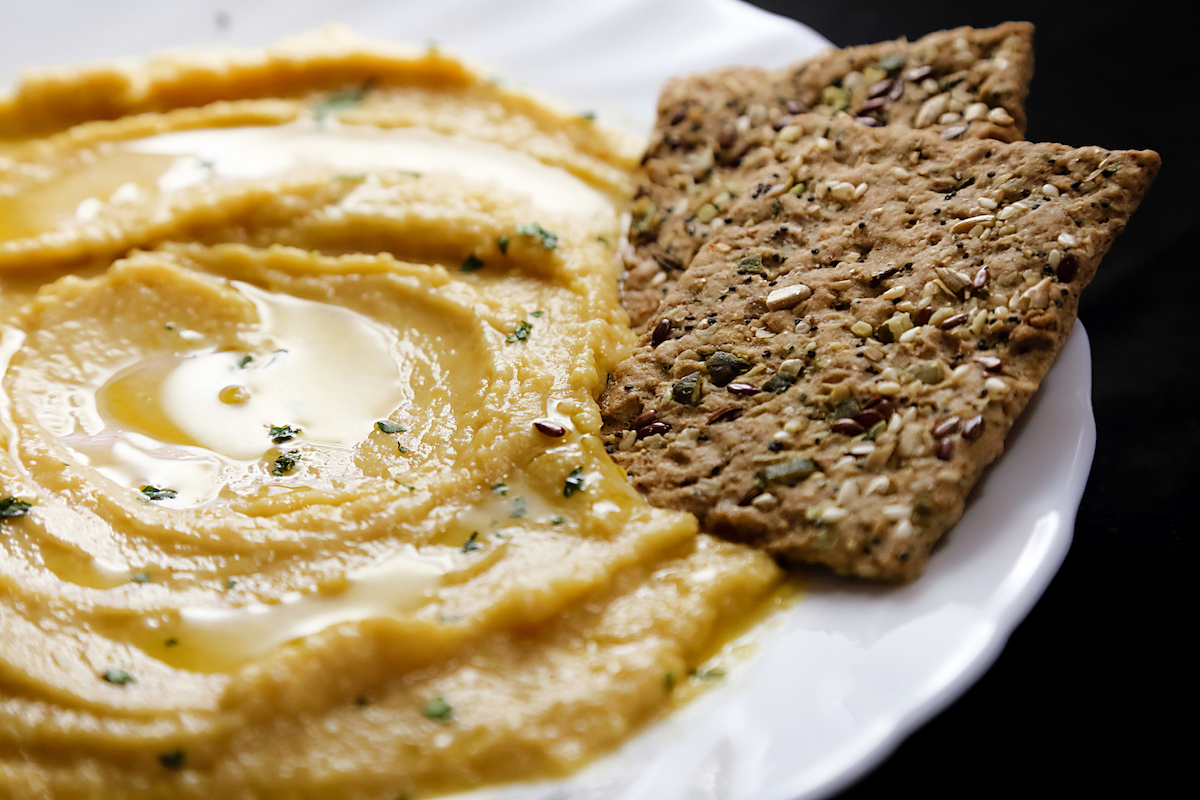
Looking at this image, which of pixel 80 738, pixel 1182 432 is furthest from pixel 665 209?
pixel 80 738

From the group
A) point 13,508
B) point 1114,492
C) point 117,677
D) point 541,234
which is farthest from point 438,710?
point 1114,492

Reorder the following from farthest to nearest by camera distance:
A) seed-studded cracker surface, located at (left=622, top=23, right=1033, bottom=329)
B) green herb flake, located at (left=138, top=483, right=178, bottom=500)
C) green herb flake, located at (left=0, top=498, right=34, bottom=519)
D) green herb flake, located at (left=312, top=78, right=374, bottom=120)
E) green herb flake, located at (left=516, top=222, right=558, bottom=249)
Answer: green herb flake, located at (left=312, top=78, right=374, bottom=120), green herb flake, located at (left=516, top=222, right=558, bottom=249), seed-studded cracker surface, located at (left=622, top=23, right=1033, bottom=329), green herb flake, located at (left=138, top=483, right=178, bottom=500), green herb flake, located at (left=0, top=498, right=34, bottom=519)

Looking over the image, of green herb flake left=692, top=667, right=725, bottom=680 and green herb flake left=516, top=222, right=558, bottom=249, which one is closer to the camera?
green herb flake left=692, top=667, right=725, bottom=680

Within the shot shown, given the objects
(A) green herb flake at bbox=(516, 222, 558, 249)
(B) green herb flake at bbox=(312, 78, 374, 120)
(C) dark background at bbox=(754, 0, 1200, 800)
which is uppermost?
(B) green herb flake at bbox=(312, 78, 374, 120)

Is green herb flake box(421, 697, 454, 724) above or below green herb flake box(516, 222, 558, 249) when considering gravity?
below

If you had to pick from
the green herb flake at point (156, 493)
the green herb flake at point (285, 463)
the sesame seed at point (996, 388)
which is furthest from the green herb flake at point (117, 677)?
the sesame seed at point (996, 388)

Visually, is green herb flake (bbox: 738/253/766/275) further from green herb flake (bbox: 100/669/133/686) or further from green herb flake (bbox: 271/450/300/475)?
green herb flake (bbox: 100/669/133/686)

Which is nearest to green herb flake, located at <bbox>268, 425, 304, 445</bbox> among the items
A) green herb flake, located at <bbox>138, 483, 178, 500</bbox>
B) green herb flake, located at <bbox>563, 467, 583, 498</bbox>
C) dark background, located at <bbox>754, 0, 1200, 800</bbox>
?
Answer: green herb flake, located at <bbox>138, 483, 178, 500</bbox>

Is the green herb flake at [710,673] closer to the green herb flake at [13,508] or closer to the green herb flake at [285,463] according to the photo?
the green herb flake at [285,463]
